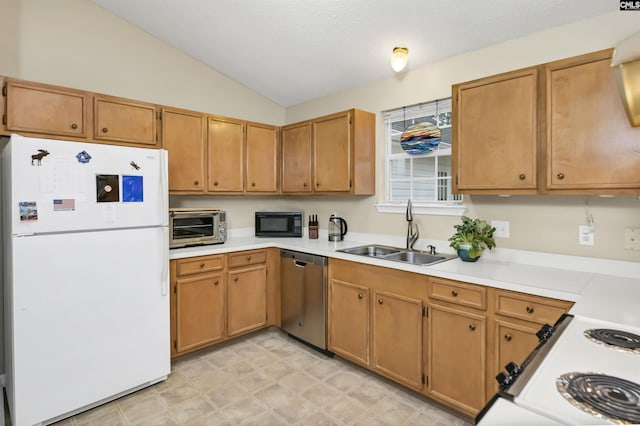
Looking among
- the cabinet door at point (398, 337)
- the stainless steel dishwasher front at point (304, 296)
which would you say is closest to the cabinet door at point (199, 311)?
the stainless steel dishwasher front at point (304, 296)

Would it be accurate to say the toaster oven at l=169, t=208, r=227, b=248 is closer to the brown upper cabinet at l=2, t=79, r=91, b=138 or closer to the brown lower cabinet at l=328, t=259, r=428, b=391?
the brown upper cabinet at l=2, t=79, r=91, b=138

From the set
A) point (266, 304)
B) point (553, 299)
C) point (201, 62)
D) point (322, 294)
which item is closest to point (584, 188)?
point (553, 299)

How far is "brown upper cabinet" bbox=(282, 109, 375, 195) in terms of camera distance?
3.16 m

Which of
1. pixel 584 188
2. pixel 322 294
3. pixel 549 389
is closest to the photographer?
pixel 549 389

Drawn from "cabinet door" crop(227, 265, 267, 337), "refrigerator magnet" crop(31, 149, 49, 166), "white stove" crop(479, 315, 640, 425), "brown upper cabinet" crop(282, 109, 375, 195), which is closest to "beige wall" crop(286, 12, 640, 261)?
"brown upper cabinet" crop(282, 109, 375, 195)

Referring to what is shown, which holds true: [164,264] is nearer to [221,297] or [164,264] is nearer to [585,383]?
[221,297]

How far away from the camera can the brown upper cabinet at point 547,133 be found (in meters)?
1.78

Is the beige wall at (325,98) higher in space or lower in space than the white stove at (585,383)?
higher

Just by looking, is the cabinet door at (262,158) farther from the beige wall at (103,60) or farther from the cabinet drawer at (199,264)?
the cabinet drawer at (199,264)

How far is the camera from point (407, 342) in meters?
2.38

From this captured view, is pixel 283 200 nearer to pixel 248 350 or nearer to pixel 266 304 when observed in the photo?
pixel 266 304

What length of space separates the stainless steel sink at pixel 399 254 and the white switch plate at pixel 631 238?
39.0 inches

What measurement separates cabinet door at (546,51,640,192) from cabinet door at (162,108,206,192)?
108 inches

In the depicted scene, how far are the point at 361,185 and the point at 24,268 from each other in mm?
2510
